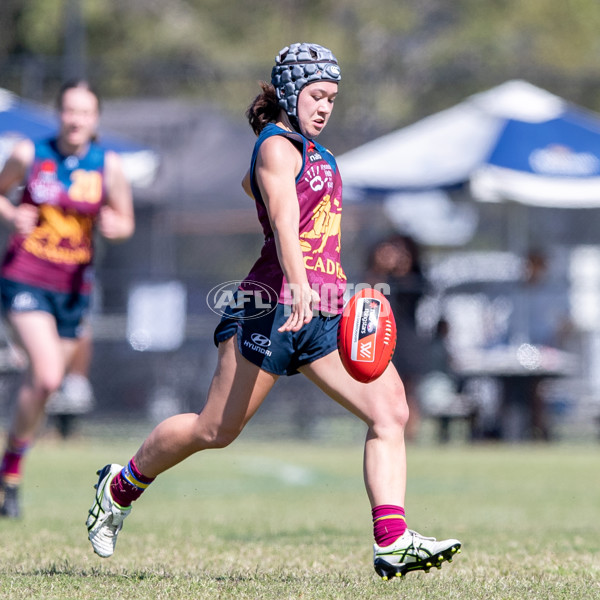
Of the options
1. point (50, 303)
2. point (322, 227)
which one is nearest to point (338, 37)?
point (50, 303)

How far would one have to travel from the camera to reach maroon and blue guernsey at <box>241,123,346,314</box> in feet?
15.1

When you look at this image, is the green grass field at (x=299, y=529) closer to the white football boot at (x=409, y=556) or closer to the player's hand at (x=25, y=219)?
the white football boot at (x=409, y=556)

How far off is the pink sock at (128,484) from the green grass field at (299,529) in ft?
0.93

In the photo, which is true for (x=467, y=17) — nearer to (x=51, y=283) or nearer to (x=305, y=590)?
(x=51, y=283)

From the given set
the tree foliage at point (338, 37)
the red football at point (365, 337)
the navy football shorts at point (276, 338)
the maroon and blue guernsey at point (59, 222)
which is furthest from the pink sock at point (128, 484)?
the tree foliage at point (338, 37)

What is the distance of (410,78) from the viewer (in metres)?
29.1

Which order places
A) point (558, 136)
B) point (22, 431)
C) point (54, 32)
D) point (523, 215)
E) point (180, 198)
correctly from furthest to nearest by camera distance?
point (54, 32) < point (523, 215) < point (180, 198) < point (558, 136) < point (22, 431)

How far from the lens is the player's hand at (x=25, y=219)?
7035 mm

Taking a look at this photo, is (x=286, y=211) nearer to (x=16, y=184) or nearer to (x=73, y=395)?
(x=16, y=184)

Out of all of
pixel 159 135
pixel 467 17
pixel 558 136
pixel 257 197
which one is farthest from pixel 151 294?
pixel 467 17

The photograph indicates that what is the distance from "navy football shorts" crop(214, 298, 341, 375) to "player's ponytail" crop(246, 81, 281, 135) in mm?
686

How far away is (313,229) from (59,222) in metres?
2.98

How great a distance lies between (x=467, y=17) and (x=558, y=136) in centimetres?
1853

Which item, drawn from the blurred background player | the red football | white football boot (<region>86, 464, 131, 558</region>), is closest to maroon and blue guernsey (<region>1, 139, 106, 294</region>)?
the blurred background player
